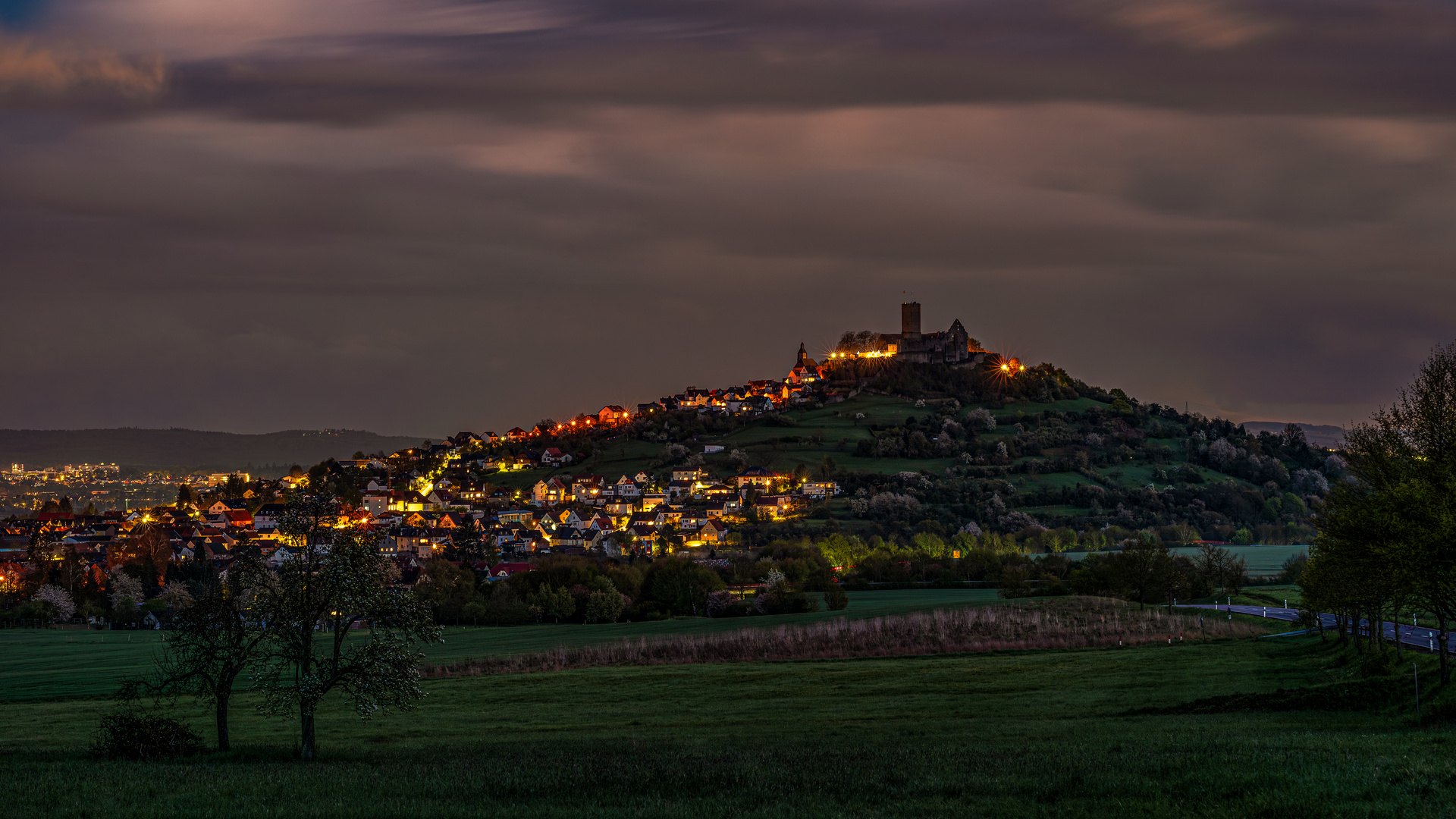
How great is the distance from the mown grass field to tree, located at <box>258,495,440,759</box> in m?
1.75

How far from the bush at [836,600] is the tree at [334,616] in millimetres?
68609

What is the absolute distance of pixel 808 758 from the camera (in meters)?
23.9

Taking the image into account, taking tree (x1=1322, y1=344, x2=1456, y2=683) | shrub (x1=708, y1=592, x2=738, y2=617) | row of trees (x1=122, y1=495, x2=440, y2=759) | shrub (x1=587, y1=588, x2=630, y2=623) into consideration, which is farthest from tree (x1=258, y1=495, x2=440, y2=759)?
shrub (x1=708, y1=592, x2=738, y2=617)

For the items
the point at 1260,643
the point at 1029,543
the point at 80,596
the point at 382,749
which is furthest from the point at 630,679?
the point at 1029,543

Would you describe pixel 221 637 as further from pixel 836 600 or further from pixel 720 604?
pixel 836 600

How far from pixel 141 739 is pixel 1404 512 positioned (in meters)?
35.1

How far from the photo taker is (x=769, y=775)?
20.7 metres

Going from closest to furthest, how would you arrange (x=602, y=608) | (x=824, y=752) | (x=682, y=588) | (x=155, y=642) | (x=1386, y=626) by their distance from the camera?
(x=824, y=752)
(x=1386, y=626)
(x=155, y=642)
(x=602, y=608)
(x=682, y=588)

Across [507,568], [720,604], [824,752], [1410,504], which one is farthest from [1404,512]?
[507,568]

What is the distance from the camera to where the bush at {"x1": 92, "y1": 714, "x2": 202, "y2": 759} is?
90.1 ft

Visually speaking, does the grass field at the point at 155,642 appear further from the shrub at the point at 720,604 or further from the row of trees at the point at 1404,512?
the row of trees at the point at 1404,512

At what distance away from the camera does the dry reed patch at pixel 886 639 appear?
63594mm

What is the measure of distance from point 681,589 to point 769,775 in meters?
80.3

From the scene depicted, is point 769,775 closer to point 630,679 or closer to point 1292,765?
point 1292,765
